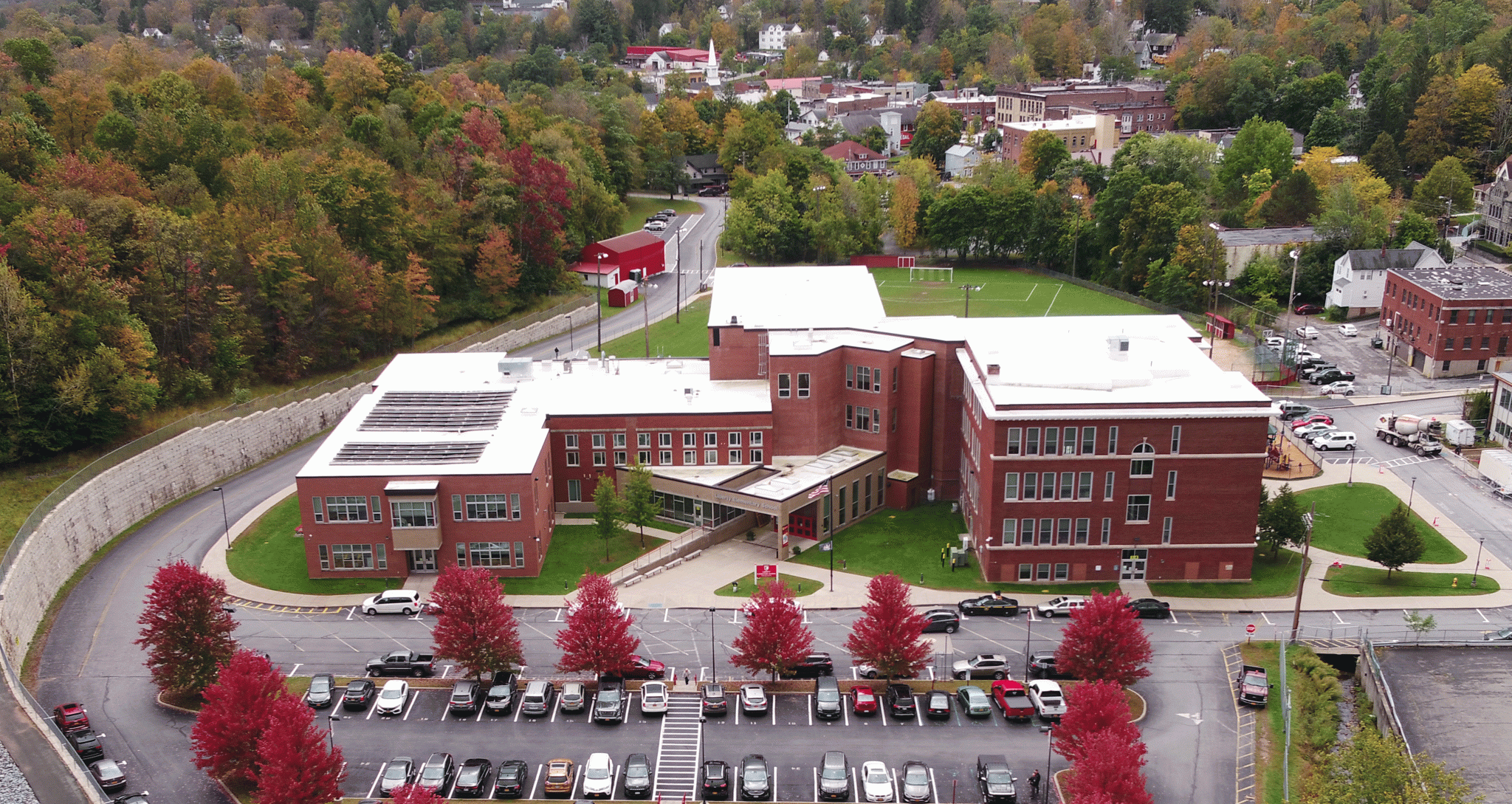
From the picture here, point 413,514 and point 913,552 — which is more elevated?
point 413,514

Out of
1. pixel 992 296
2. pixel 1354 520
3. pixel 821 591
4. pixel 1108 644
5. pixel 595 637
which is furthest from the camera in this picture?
pixel 992 296

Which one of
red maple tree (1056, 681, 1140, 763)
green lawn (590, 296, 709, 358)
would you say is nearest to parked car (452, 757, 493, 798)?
red maple tree (1056, 681, 1140, 763)

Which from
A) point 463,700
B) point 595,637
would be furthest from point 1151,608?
point 463,700

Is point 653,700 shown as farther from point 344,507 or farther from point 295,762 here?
point 344,507

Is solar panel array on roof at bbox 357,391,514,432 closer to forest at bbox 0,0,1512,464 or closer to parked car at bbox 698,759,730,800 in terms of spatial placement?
forest at bbox 0,0,1512,464

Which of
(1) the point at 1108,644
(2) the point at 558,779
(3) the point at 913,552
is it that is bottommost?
(2) the point at 558,779

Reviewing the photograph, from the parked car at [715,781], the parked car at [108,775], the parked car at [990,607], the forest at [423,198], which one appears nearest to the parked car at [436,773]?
the parked car at [715,781]

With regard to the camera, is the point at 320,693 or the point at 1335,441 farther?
the point at 1335,441
